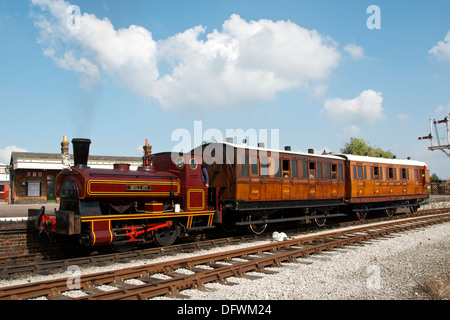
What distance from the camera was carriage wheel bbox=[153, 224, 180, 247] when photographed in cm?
1023

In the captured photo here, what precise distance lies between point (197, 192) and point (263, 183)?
277cm

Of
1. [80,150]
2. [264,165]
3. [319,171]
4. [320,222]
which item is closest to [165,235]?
[80,150]

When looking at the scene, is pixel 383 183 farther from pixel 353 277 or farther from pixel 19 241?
pixel 19 241

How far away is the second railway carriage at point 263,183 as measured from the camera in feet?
39.3

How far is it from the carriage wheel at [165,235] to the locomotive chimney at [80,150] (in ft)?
9.21

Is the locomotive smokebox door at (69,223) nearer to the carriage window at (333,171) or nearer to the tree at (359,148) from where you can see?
the carriage window at (333,171)

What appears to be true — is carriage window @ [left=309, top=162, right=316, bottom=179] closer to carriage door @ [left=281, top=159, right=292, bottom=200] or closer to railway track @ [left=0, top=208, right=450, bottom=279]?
carriage door @ [left=281, top=159, right=292, bottom=200]

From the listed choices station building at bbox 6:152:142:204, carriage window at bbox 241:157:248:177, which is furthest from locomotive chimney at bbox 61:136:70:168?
carriage window at bbox 241:157:248:177

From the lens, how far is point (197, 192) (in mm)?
11016

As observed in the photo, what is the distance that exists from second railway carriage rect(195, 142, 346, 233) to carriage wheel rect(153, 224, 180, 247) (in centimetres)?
191

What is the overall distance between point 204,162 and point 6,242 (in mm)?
6532
